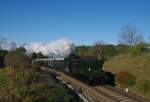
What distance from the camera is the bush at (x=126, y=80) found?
29.3m

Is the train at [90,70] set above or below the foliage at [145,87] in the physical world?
above

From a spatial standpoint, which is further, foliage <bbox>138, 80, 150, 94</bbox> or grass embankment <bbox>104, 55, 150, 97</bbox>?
grass embankment <bbox>104, 55, 150, 97</bbox>

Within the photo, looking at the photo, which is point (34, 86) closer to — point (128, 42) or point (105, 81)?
point (105, 81)

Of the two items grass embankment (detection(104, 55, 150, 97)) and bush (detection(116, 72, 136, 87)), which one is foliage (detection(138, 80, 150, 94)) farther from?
bush (detection(116, 72, 136, 87))

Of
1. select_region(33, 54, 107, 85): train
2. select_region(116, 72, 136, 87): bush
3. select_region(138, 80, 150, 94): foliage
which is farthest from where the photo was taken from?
select_region(33, 54, 107, 85): train

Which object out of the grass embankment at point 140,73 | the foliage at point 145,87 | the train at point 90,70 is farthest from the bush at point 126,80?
the foliage at point 145,87

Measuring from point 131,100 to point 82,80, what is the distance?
1277cm

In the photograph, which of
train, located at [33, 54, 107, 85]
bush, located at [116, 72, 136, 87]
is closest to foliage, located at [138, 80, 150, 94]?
bush, located at [116, 72, 136, 87]

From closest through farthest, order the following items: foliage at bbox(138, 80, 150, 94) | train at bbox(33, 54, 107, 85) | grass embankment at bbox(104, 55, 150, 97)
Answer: foliage at bbox(138, 80, 150, 94) < grass embankment at bbox(104, 55, 150, 97) < train at bbox(33, 54, 107, 85)

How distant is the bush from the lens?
2931cm

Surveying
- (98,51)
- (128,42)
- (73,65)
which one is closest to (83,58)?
(73,65)

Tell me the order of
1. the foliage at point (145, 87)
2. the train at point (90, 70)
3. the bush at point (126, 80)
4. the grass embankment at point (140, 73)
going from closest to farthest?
the foliage at point (145, 87) → the grass embankment at point (140, 73) → the bush at point (126, 80) → the train at point (90, 70)

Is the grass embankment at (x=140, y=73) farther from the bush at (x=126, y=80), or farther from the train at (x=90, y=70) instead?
the train at (x=90, y=70)

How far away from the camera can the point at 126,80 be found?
3036 centimetres
